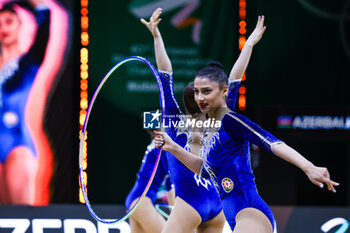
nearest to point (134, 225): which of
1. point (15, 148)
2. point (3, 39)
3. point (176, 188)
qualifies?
point (176, 188)

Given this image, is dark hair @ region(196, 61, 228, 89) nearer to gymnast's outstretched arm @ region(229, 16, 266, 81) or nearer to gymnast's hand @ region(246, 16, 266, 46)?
gymnast's outstretched arm @ region(229, 16, 266, 81)

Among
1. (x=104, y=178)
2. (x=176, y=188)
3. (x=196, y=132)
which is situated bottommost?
(x=104, y=178)

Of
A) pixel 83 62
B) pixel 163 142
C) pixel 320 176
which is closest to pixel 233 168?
pixel 163 142

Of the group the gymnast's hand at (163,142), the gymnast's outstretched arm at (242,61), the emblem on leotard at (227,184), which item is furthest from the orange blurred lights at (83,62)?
the emblem on leotard at (227,184)

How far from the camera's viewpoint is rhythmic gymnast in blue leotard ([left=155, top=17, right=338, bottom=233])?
14.7 feet

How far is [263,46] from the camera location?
933 centimetres

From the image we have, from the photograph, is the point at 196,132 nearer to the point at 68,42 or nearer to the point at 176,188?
the point at 176,188

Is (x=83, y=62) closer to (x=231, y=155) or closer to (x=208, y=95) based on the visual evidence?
(x=208, y=95)

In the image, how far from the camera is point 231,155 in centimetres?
470

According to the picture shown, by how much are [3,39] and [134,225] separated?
3502mm

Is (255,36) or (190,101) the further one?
(190,101)

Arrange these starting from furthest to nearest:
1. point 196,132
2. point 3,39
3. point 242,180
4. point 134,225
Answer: point 3,39 < point 134,225 < point 196,132 < point 242,180

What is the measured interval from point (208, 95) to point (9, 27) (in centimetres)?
484

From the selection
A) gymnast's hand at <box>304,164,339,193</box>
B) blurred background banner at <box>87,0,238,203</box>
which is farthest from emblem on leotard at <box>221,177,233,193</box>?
blurred background banner at <box>87,0,238,203</box>
